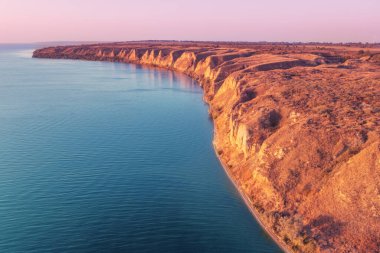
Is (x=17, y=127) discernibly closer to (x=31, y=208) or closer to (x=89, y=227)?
(x=31, y=208)

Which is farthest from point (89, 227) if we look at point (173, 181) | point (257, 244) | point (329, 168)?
point (329, 168)

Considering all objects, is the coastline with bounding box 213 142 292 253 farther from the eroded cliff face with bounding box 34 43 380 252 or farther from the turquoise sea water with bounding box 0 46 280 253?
the turquoise sea water with bounding box 0 46 280 253

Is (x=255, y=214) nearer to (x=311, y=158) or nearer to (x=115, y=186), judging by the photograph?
(x=311, y=158)

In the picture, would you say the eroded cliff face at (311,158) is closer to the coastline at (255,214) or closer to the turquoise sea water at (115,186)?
the coastline at (255,214)

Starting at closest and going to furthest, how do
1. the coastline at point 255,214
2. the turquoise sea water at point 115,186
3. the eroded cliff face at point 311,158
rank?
the eroded cliff face at point 311,158 < the turquoise sea water at point 115,186 < the coastline at point 255,214

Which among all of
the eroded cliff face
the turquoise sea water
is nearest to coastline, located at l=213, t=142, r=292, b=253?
the eroded cliff face

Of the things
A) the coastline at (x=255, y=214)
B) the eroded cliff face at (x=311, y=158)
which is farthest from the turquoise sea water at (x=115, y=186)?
the eroded cliff face at (x=311, y=158)

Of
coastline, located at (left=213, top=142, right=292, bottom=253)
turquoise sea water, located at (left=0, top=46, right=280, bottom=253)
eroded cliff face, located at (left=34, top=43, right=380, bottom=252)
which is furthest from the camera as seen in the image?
coastline, located at (left=213, top=142, right=292, bottom=253)

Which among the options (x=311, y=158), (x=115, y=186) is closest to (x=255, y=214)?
(x=311, y=158)

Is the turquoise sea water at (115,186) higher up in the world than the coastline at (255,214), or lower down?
higher up
